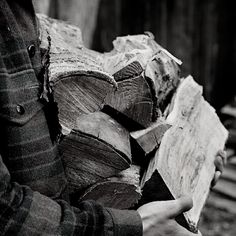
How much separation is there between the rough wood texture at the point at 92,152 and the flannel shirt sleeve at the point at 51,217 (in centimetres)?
17

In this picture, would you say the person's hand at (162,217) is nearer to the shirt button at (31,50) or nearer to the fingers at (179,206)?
the fingers at (179,206)

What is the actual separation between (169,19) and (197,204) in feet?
13.2

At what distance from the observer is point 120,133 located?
1826mm

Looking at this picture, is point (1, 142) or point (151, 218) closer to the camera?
point (1, 142)

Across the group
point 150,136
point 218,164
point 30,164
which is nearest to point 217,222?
point 218,164

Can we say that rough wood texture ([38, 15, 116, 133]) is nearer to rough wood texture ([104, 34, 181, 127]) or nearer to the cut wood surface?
the cut wood surface

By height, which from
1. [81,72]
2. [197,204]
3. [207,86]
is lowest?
[207,86]

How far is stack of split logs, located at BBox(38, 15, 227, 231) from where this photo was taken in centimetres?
167

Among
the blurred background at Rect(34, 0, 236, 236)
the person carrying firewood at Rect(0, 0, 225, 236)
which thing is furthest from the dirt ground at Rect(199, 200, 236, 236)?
the person carrying firewood at Rect(0, 0, 225, 236)

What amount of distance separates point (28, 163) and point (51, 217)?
0.55ft

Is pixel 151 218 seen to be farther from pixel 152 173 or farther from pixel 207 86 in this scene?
pixel 207 86

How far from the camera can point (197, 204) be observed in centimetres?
212

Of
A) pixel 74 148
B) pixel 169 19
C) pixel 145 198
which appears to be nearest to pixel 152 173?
pixel 145 198

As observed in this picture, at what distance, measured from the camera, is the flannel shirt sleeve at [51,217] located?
4.69 ft
